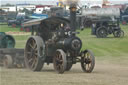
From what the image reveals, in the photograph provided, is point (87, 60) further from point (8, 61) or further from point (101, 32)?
point (101, 32)

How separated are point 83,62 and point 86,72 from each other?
15.3 inches

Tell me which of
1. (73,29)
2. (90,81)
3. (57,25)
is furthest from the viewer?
(57,25)

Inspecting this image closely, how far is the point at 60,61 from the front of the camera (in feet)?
41.2

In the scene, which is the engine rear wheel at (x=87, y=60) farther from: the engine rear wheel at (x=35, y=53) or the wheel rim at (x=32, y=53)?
the wheel rim at (x=32, y=53)

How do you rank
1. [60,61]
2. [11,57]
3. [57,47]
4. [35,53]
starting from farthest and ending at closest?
[11,57], [35,53], [57,47], [60,61]

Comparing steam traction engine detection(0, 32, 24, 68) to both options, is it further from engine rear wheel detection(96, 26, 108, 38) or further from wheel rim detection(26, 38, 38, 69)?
engine rear wheel detection(96, 26, 108, 38)

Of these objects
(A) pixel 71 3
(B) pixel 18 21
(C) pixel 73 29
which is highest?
(A) pixel 71 3

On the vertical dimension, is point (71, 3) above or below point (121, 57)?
above

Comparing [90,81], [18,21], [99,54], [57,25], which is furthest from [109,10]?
[90,81]

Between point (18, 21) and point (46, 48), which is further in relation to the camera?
point (18, 21)

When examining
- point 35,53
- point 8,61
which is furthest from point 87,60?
point 8,61

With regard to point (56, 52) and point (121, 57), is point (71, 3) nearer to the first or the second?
point (56, 52)

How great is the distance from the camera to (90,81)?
9.98m

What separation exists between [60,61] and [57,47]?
2.40ft
